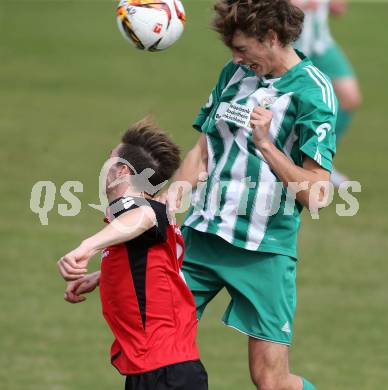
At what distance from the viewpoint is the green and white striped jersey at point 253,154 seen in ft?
17.7

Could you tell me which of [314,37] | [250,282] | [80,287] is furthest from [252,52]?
[314,37]

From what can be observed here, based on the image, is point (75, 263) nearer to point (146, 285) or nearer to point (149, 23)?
point (146, 285)

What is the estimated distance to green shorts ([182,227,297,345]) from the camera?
220 inches

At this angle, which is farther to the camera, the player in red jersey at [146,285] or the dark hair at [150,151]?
the dark hair at [150,151]

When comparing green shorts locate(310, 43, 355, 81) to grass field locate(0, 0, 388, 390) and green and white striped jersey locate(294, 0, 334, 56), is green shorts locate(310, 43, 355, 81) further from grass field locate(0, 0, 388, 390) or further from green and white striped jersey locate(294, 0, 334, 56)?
grass field locate(0, 0, 388, 390)

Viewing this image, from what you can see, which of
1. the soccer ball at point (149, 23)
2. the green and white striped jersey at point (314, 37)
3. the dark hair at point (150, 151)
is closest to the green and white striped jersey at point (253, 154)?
the soccer ball at point (149, 23)

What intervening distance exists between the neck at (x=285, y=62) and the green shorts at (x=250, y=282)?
34.6 inches

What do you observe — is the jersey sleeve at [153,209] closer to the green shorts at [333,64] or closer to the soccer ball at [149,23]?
the soccer ball at [149,23]

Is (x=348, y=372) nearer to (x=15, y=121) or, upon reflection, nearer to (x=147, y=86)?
(x=15, y=121)

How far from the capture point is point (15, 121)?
1559 centimetres

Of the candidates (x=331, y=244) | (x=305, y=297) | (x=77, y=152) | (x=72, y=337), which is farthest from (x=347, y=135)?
(x=72, y=337)

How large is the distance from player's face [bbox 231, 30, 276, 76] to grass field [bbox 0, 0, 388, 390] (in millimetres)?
610

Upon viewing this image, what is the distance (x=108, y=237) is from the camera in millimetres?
4609

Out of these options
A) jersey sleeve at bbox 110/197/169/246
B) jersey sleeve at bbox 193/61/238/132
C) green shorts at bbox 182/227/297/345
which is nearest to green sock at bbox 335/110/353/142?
jersey sleeve at bbox 193/61/238/132
